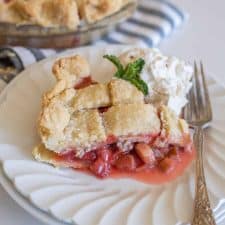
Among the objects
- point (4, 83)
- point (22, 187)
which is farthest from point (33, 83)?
point (22, 187)

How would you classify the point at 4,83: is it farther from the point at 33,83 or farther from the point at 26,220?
the point at 26,220

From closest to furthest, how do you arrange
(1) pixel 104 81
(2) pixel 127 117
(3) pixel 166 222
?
(3) pixel 166 222, (2) pixel 127 117, (1) pixel 104 81

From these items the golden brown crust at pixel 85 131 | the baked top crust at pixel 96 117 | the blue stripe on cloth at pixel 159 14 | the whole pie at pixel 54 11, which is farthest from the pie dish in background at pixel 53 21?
the golden brown crust at pixel 85 131

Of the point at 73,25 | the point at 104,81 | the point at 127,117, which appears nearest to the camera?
the point at 127,117

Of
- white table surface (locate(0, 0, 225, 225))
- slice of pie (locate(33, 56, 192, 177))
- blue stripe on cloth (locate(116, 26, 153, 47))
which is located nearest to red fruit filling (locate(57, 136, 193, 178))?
slice of pie (locate(33, 56, 192, 177))

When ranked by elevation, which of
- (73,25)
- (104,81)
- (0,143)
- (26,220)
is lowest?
(26,220)

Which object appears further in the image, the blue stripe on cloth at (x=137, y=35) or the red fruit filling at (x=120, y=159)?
the blue stripe on cloth at (x=137, y=35)

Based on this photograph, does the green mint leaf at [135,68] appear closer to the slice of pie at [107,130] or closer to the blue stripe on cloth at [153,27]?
the slice of pie at [107,130]
